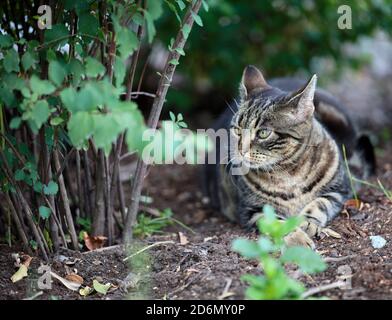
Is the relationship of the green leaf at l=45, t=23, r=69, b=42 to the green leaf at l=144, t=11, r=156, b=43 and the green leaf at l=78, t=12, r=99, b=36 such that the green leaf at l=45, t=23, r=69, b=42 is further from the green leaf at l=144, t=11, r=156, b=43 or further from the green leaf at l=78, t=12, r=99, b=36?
the green leaf at l=144, t=11, r=156, b=43

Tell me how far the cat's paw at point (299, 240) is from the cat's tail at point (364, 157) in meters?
1.25

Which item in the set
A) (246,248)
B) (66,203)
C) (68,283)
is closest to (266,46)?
(66,203)

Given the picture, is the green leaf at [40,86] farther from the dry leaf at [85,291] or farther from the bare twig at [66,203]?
the dry leaf at [85,291]

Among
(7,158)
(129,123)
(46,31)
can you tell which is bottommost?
(7,158)

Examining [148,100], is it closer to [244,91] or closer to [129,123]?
[244,91]

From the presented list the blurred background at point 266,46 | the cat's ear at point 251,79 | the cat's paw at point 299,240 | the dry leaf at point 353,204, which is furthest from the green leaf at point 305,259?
the blurred background at point 266,46

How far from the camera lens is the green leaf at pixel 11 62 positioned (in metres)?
2.45

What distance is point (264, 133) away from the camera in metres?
3.29

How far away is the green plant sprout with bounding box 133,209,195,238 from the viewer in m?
3.56

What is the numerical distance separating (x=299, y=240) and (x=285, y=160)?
1.67ft

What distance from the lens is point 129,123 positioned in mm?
2121
